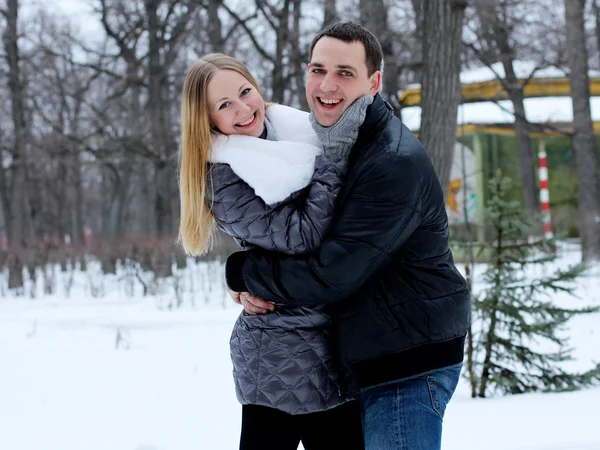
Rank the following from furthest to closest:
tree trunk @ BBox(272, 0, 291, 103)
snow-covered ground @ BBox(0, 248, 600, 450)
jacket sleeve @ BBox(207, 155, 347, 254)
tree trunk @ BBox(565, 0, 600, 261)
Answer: tree trunk @ BBox(272, 0, 291, 103), tree trunk @ BBox(565, 0, 600, 261), snow-covered ground @ BBox(0, 248, 600, 450), jacket sleeve @ BBox(207, 155, 347, 254)

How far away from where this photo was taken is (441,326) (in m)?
2.07

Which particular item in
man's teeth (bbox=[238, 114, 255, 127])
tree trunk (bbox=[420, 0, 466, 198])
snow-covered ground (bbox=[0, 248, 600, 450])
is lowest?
snow-covered ground (bbox=[0, 248, 600, 450])

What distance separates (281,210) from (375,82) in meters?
0.50

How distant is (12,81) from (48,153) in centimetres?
198

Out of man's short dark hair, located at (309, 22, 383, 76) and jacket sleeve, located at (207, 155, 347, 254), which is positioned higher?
man's short dark hair, located at (309, 22, 383, 76)

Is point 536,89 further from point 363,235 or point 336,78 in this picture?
point 363,235

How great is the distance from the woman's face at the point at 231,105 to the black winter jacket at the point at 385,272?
0.41m

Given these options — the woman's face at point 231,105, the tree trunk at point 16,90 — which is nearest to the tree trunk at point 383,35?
the woman's face at point 231,105

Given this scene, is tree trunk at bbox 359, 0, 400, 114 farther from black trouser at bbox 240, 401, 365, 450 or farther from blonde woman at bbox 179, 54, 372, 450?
black trouser at bbox 240, 401, 365, 450

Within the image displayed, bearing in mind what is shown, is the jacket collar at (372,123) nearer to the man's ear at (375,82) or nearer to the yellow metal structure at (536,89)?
the man's ear at (375,82)

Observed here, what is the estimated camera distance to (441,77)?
7.04 meters

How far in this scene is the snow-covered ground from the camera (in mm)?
4723

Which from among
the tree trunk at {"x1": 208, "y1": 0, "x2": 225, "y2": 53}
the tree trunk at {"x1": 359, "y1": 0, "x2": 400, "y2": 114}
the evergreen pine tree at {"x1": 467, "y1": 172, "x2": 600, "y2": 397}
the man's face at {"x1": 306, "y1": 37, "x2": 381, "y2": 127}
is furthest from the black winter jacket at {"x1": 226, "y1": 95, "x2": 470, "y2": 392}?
the tree trunk at {"x1": 208, "y1": 0, "x2": 225, "y2": 53}

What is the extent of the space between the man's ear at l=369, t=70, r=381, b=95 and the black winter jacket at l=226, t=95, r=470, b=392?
115 mm
